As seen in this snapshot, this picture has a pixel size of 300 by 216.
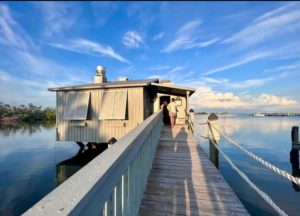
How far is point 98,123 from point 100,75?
5306 millimetres

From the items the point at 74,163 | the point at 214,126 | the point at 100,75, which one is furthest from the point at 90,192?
the point at 100,75

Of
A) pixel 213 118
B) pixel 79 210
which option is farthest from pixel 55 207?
pixel 213 118

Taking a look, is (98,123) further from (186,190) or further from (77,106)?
(186,190)

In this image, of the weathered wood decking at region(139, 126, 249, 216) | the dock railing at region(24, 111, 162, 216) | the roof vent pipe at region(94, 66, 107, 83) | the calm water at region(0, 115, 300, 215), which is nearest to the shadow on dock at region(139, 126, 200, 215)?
the weathered wood decking at region(139, 126, 249, 216)

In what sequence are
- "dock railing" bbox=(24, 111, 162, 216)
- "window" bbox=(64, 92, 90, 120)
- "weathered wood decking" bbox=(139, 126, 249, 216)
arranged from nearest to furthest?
"dock railing" bbox=(24, 111, 162, 216) < "weathered wood decking" bbox=(139, 126, 249, 216) < "window" bbox=(64, 92, 90, 120)

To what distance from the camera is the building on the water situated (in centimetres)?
1152

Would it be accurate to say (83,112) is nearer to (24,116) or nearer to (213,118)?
(213,118)

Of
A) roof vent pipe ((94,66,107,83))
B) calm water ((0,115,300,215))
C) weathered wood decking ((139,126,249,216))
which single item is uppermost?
roof vent pipe ((94,66,107,83))

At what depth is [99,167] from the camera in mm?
1219

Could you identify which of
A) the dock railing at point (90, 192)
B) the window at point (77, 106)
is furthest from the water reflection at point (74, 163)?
the dock railing at point (90, 192)

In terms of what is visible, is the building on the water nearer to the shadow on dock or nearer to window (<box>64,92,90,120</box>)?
window (<box>64,92,90,120</box>)

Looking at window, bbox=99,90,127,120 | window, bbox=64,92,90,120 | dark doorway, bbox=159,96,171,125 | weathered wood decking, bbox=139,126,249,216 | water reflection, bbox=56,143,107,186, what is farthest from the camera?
dark doorway, bbox=159,96,171,125

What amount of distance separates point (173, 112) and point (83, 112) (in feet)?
19.5

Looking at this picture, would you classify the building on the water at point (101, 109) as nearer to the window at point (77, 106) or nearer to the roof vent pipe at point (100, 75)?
the window at point (77, 106)
